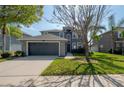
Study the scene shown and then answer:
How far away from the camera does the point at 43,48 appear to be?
27688 millimetres

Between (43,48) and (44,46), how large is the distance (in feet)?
1.14

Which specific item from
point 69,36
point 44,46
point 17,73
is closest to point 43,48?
point 44,46

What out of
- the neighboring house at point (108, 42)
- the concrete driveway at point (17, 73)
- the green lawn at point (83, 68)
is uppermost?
the neighboring house at point (108, 42)

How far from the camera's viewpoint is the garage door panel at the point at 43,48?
27469 mm

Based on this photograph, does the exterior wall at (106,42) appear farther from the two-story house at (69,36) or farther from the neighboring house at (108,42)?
the two-story house at (69,36)

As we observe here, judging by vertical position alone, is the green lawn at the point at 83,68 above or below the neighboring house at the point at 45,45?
below

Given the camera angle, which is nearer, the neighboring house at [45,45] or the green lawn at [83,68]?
the green lawn at [83,68]

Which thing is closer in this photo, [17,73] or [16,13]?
[17,73]

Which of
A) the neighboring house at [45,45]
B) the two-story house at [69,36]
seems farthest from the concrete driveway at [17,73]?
the two-story house at [69,36]

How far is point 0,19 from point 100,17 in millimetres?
12047

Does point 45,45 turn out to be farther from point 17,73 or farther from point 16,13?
point 17,73

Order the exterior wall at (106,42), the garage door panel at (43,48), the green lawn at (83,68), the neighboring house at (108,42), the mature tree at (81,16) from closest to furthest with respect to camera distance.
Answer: the green lawn at (83,68), the mature tree at (81,16), the garage door panel at (43,48), the neighboring house at (108,42), the exterior wall at (106,42)

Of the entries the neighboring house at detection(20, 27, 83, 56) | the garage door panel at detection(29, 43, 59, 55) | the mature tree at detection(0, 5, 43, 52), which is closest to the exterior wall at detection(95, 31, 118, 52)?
the neighboring house at detection(20, 27, 83, 56)
